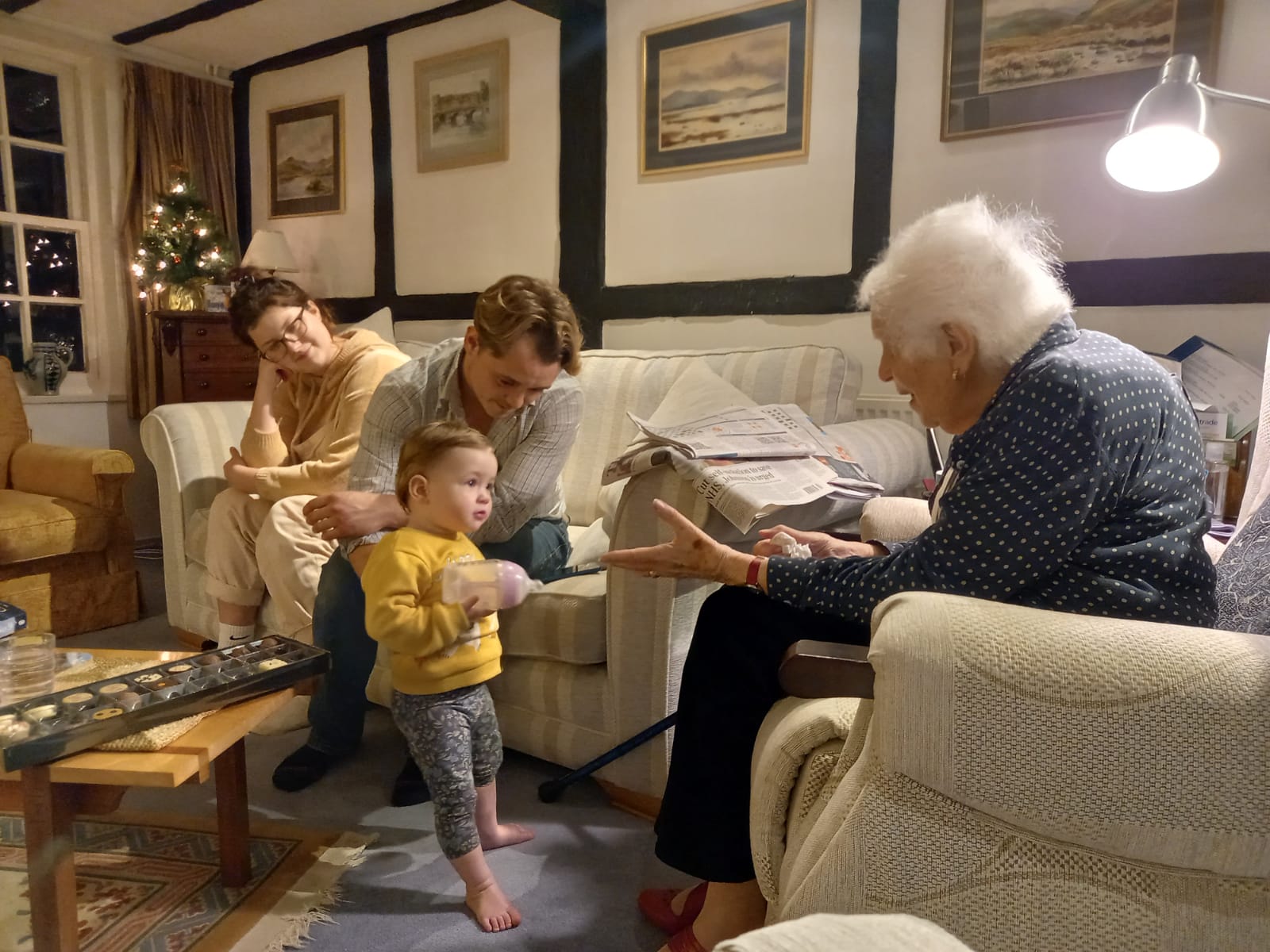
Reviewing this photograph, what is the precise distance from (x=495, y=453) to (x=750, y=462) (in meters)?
0.50

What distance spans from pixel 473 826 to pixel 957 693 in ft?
3.04

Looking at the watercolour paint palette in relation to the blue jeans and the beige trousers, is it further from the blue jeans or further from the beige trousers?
the beige trousers

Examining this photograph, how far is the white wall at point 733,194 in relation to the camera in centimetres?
255

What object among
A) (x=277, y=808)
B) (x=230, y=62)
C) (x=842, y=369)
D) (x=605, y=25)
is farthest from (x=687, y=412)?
(x=230, y=62)

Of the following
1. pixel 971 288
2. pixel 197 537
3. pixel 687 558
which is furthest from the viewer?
pixel 197 537

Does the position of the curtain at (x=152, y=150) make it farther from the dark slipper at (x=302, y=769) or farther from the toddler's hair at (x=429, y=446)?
the toddler's hair at (x=429, y=446)

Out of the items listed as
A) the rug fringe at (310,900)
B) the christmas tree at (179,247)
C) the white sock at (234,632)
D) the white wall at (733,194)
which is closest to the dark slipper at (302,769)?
the rug fringe at (310,900)

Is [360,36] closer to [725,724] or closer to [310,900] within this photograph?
[310,900]

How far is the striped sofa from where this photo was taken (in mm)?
1634

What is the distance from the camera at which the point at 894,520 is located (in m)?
1.57

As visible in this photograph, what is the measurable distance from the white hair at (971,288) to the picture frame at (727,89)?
1660mm

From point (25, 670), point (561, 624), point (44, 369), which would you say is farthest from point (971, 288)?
point (44, 369)

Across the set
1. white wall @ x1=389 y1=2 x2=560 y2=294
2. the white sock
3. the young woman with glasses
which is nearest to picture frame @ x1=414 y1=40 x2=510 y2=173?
white wall @ x1=389 y1=2 x2=560 y2=294

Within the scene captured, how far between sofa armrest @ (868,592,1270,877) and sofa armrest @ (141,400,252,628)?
2268 millimetres
